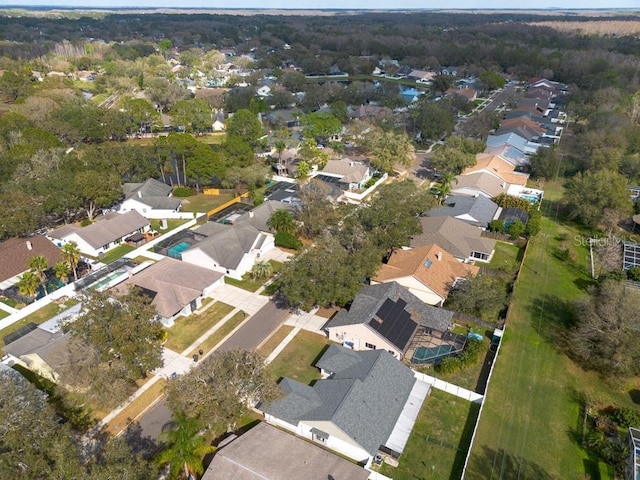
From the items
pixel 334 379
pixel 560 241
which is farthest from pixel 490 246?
pixel 334 379

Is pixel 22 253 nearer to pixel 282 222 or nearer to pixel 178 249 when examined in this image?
pixel 178 249

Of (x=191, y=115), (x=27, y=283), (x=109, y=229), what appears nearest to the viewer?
(x=27, y=283)

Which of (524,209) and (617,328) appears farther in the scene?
(524,209)

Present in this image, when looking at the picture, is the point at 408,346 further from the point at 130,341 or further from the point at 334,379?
the point at 130,341

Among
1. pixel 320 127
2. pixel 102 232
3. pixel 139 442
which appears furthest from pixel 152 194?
pixel 139 442

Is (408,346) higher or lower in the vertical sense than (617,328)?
A: lower

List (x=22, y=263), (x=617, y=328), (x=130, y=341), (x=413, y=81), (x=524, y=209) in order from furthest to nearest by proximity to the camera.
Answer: (x=413, y=81), (x=524, y=209), (x=22, y=263), (x=617, y=328), (x=130, y=341)
